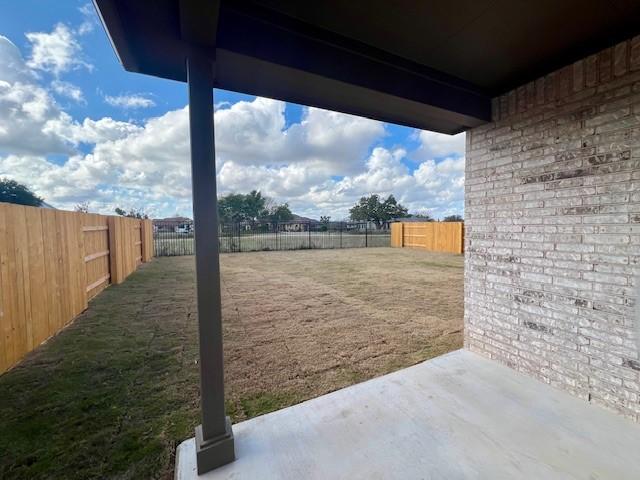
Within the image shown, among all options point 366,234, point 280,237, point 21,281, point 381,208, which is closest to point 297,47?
point 21,281

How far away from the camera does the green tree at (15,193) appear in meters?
14.3

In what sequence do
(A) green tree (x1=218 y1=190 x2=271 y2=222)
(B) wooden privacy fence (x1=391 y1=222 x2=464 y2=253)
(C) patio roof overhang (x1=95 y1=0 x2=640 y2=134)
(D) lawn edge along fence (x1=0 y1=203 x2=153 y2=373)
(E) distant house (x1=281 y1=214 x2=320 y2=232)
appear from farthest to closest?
(A) green tree (x1=218 y1=190 x2=271 y2=222), (E) distant house (x1=281 y1=214 x2=320 y2=232), (B) wooden privacy fence (x1=391 y1=222 x2=464 y2=253), (D) lawn edge along fence (x1=0 y1=203 x2=153 y2=373), (C) patio roof overhang (x1=95 y1=0 x2=640 y2=134)

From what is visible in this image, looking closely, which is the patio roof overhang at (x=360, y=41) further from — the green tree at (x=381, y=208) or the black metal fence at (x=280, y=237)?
the green tree at (x=381, y=208)

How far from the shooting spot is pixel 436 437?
5.45ft

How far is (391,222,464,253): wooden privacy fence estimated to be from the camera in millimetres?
12422

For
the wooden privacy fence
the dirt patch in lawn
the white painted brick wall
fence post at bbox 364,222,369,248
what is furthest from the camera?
fence post at bbox 364,222,369,248

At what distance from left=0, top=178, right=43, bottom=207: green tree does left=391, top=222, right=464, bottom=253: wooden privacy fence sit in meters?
18.9

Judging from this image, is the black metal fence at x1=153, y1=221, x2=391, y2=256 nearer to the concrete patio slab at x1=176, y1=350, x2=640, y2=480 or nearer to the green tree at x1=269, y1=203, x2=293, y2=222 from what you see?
the concrete patio slab at x1=176, y1=350, x2=640, y2=480

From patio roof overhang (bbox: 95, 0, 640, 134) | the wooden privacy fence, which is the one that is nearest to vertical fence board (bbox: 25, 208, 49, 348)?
patio roof overhang (bbox: 95, 0, 640, 134)

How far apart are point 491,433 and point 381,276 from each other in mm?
5612

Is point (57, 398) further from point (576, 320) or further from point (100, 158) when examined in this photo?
point (100, 158)

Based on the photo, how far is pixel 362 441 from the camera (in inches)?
64.2

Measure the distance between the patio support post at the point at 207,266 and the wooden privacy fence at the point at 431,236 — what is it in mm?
12555

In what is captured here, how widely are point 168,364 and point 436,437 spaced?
7.90 feet
